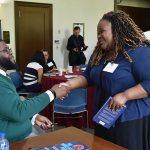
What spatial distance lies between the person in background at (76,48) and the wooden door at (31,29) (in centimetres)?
57

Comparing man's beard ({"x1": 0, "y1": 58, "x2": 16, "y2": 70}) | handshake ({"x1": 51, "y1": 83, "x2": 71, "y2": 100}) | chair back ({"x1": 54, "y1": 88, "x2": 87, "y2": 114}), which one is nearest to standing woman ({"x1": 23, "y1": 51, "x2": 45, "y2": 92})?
chair back ({"x1": 54, "y1": 88, "x2": 87, "y2": 114})

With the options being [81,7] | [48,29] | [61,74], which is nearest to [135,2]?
A: [81,7]

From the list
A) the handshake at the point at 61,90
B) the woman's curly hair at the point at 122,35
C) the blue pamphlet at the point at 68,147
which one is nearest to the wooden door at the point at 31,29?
the handshake at the point at 61,90

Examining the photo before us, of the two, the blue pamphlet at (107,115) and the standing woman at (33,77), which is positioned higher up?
the blue pamphlet at (107,115)

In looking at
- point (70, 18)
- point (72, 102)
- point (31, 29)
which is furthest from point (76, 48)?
point (72, 102)

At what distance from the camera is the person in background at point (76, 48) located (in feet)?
28.5

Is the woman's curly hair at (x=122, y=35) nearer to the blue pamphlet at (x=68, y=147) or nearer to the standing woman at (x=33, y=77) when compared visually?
the blue pamphlet at (x=68, y=147)

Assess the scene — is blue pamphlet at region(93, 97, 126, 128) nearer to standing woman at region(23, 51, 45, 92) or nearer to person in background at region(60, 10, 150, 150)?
person in background at region(60, 10, 150, 150)

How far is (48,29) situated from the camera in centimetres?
854

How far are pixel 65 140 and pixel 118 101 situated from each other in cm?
43

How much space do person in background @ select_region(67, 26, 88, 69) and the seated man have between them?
22.1 feet

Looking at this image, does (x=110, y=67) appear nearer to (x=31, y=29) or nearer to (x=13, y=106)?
(x=13, y=106)

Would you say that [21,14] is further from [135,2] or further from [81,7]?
[135,2]

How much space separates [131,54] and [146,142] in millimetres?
624
